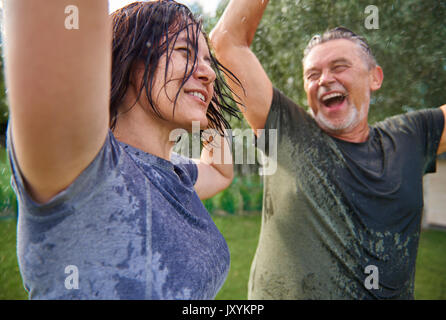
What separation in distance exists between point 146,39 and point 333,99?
148 centimetres

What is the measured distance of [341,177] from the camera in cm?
171

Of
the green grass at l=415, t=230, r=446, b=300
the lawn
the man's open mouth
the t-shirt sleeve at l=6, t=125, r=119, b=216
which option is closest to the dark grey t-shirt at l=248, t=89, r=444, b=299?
the man's open mouth

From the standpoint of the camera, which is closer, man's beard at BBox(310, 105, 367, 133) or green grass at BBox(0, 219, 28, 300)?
man's beard at BBox(310, 105, 367, 133)

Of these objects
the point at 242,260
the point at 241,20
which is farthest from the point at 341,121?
the point at 242,260

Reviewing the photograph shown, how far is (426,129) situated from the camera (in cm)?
194

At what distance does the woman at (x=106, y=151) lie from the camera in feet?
1.48

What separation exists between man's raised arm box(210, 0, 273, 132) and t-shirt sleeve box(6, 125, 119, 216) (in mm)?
1188

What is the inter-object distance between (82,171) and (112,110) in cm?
39

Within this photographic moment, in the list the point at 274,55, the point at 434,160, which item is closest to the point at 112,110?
the point at 434,160

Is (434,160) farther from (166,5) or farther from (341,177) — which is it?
(166,5)

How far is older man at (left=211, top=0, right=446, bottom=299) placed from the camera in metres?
1.62

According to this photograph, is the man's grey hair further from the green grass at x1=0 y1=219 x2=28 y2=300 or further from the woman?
the green grass at x1=0 y1=219 x2=28 y2=300

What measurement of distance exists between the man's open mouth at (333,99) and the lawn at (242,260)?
3.79 metres

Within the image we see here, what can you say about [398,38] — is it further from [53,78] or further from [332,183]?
[53,78]
